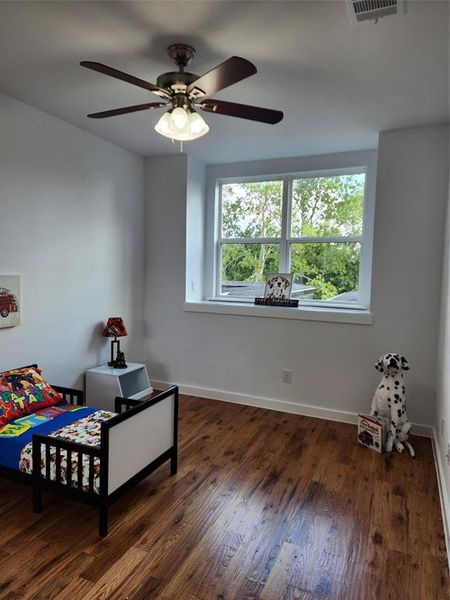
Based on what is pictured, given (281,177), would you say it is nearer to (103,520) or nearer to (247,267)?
(247,267)

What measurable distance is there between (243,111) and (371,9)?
716 mm

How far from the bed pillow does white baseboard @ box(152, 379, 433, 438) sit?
167 centimetres

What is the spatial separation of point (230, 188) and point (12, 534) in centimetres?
380

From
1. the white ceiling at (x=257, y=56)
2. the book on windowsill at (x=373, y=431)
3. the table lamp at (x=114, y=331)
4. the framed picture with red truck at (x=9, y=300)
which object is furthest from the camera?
the table lamp at (x=114, y=331)

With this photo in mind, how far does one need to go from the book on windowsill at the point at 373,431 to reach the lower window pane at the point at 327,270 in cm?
Result: 132

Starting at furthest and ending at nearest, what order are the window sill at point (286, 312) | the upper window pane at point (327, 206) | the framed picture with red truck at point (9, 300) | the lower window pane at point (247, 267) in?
the lower window pane at point (247, 267)
the upper window pane at point (327, 206)
the window sill at point (286, 312)
the framed picture with red truck at point (9, 300)

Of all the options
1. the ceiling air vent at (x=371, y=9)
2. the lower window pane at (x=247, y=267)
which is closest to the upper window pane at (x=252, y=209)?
the lower window pane at (x=247, y=267)

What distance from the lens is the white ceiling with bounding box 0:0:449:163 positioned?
183 cm

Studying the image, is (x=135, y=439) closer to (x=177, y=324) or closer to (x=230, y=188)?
(x=177, y=324)

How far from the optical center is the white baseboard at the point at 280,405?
3575 millimetres

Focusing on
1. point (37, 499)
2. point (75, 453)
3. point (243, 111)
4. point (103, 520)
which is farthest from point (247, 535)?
point (243, 111)

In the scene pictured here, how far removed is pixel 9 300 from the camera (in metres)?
2.89

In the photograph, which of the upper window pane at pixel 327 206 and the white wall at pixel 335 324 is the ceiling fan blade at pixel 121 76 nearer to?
the white wall at pixel 335 324

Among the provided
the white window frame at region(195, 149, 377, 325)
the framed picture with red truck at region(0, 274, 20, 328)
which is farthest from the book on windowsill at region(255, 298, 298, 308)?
the framed picture with red truck at region(0, 274, 20, 328)
